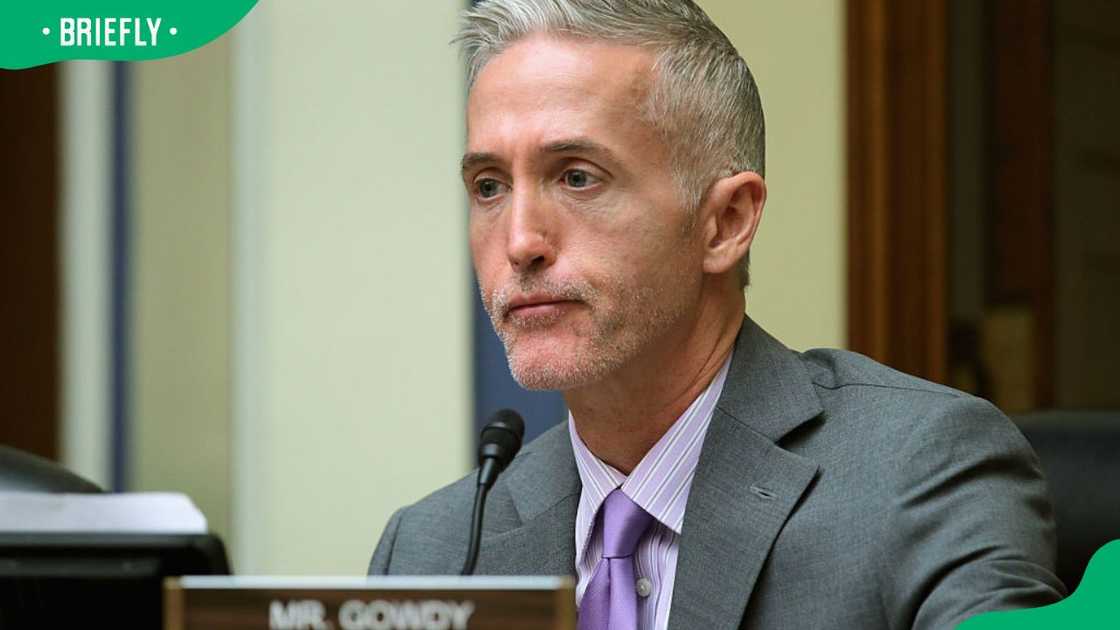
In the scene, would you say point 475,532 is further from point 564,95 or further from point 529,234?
point 564,95

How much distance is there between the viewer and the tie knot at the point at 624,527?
1328mm

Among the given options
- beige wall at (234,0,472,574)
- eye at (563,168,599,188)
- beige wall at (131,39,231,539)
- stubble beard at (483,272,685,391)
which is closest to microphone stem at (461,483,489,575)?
stubble beard at (483,272,685,391)

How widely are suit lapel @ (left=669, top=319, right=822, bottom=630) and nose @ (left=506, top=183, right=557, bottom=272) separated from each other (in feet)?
0.75

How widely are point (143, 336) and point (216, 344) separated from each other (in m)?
0.18

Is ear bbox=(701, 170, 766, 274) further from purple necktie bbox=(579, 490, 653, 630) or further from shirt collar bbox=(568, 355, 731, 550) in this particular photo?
purple necktie bbox=(579, 490, 653, 630)

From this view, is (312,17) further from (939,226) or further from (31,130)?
(939,226)

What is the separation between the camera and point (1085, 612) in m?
0.89

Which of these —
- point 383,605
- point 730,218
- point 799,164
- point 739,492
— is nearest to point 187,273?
point 799,164

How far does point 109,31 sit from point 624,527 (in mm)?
1311

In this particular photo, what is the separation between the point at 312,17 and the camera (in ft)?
8.42

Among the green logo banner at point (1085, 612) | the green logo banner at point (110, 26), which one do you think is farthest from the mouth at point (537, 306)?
the green logo banner at point (110, 26)

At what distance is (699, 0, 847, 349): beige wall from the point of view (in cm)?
244

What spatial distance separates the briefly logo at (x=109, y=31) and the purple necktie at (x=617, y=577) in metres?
1.20

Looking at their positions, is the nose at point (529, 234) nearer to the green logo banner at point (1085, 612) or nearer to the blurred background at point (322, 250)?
the green logo banner at point (1085, 612)
